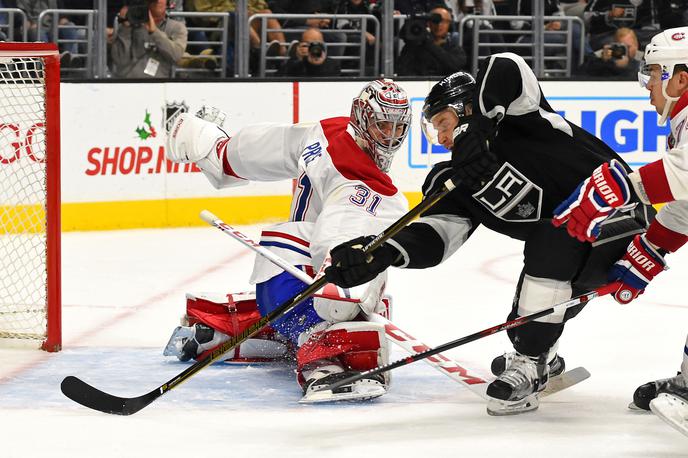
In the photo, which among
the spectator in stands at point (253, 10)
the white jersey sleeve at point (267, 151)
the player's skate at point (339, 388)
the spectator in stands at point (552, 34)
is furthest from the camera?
the spectator in stands at point (552, 34)

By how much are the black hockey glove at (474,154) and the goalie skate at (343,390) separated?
621mm

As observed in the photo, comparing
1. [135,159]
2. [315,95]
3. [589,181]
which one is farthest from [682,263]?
[589,181]

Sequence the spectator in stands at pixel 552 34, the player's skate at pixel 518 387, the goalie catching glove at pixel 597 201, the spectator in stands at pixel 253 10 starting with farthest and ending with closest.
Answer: the spectator in stands at pixel 552 34
the spectator in stands at pixel 253 10
the player's skate at pixel 518 387
the goalie catching glove at pixel 597 201

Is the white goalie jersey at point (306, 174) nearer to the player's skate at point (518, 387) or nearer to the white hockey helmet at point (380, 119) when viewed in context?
the white hockey helmet at point (380, 119)

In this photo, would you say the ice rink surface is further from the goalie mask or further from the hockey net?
the goalie mask

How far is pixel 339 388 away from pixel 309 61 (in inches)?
157

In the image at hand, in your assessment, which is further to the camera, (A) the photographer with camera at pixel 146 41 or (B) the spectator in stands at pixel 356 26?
(B) the spectator in stands at pixel 356 26

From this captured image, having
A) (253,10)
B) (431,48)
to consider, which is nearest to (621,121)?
(431,48)

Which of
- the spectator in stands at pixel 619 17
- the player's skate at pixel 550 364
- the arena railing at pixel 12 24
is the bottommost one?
the player's skate at pixel 550 364

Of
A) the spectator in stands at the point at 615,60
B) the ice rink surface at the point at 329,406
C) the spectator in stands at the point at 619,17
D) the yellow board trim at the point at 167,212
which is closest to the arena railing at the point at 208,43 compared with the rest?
the yellow board trim at the point at 167,212

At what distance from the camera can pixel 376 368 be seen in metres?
3.28

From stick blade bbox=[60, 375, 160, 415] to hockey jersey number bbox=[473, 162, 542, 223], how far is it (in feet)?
3.11

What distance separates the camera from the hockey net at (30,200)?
12.7 feet

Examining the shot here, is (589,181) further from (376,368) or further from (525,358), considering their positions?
(376,368)
